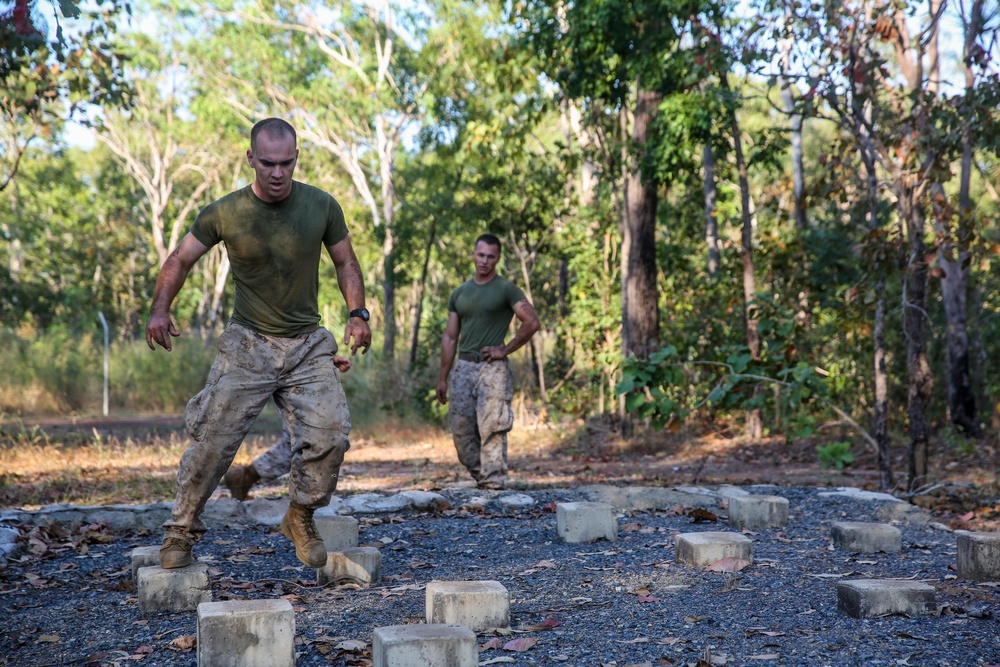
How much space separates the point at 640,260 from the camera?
13016 millimetres

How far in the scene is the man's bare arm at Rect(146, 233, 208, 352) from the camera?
426cm

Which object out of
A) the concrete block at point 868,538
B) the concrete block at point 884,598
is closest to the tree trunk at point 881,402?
the concrete block at point 868,538

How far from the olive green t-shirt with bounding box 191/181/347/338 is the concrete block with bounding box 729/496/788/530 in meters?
3.02

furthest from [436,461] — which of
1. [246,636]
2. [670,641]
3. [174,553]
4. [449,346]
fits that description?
[246,636]

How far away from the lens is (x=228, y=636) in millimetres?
3266

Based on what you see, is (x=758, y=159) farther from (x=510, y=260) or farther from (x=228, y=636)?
(x=228, y=636)

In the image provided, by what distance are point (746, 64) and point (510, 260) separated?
906 centimetres

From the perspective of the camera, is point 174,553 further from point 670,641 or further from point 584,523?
point 584,523

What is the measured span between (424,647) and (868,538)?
3136 millimetres

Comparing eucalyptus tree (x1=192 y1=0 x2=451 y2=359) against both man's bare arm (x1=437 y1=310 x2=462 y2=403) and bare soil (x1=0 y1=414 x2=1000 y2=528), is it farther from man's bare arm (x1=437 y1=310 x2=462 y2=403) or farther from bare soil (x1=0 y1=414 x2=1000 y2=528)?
man's bare arm (x1=437 y1=310 x2=462 y2=403)

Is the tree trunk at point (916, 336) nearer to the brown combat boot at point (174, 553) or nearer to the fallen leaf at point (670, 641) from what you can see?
the fallen leaf at point (670, 641)

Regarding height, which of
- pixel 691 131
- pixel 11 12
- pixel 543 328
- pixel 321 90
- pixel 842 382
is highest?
pixel 321 90

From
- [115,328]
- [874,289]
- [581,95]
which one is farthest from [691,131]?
[115,328]

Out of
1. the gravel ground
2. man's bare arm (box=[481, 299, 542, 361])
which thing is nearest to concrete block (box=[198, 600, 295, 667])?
the gravel ground
